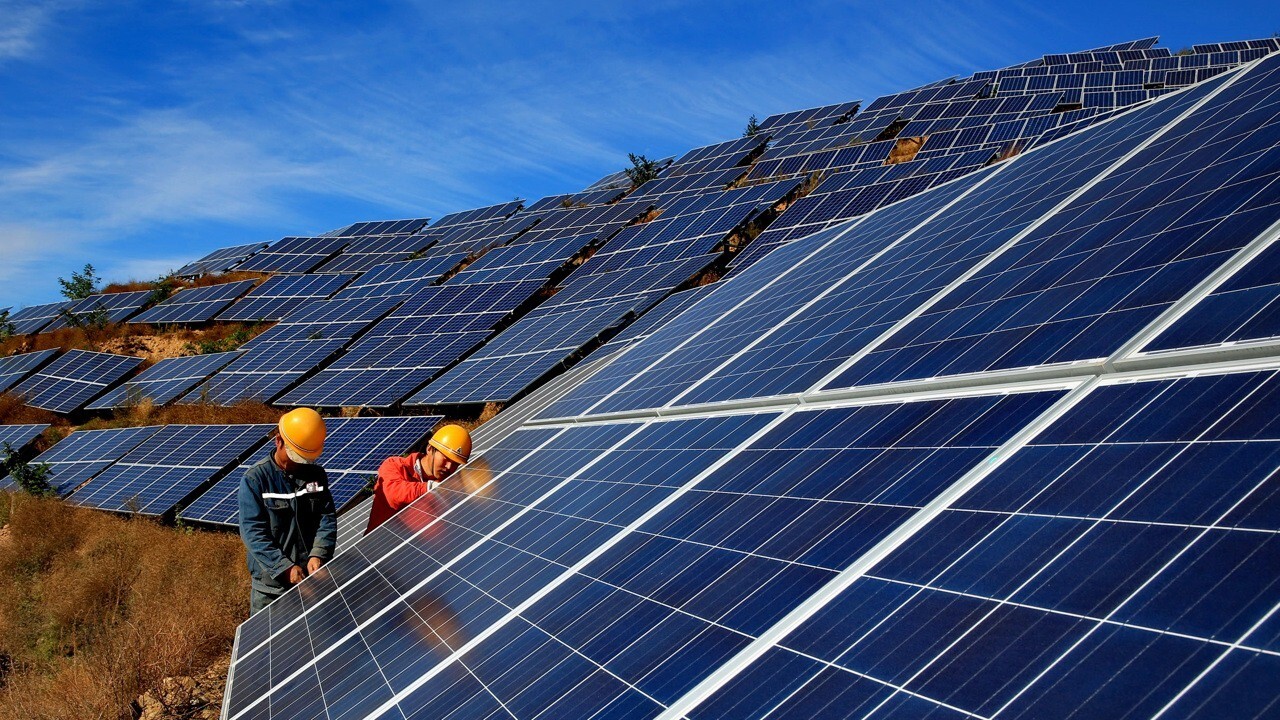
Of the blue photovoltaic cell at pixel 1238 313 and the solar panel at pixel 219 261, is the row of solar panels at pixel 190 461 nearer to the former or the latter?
the blue photovoltaic cell at pixel 1238 313

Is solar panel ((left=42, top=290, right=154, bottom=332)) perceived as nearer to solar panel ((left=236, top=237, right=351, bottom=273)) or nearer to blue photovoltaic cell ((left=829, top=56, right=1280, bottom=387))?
solar panel ((left=236, top=237, right=351, bottom=273))

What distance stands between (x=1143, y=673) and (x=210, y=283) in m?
60.8

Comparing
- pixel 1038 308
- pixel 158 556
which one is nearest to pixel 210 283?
pixel 158 556

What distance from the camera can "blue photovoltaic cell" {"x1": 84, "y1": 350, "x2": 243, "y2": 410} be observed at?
3444cm

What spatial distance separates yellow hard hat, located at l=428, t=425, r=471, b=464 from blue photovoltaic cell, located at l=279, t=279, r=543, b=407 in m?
11.5

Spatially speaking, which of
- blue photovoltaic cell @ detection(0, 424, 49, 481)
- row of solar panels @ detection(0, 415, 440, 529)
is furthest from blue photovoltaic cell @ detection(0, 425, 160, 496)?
blue photovoltaic cell @ detection(0, 424, 49, 481)

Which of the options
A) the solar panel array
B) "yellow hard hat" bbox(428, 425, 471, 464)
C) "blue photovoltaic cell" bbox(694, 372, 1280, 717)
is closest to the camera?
"blue photovoltaic cell" bbox(694, 372, 1280, 717)

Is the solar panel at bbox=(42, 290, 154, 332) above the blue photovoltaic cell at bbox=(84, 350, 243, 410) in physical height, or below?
above

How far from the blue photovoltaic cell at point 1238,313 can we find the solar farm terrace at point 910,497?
0.02 metres

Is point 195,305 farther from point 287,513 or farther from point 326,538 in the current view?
point 326,538

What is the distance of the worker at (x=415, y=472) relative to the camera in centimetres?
1299

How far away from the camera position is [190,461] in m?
24.5

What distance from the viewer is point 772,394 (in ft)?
26.5

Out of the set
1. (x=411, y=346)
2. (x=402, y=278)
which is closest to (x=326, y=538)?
(x=411, y=346)
